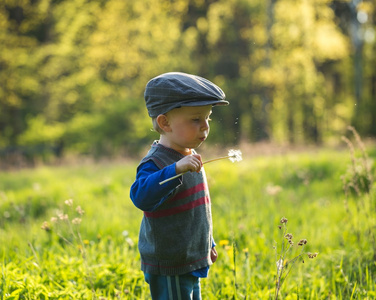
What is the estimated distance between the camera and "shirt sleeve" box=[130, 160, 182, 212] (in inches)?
65.1

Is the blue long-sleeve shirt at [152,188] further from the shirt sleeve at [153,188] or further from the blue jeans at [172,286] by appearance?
the blue jeans at [172,286]

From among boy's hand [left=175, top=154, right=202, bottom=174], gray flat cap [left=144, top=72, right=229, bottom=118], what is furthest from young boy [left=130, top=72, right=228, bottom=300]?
boy's hand [left=175, top=154, right=202, bottom=174]

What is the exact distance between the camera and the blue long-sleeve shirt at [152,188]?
5.42 feet

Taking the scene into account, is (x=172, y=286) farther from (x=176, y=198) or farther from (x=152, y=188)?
(x=152, y=188)

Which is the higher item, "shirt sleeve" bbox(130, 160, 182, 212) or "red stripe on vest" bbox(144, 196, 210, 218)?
"shirt sleeve" bbox(130, 160, 182, 212)

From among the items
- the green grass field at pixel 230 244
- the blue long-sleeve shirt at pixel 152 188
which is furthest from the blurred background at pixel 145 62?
the blue long-sleeve shirt at pixel 152 188

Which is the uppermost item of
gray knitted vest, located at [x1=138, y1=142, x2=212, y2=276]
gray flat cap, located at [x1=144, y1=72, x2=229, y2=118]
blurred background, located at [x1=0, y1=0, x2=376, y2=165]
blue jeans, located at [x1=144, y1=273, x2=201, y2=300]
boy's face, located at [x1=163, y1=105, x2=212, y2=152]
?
blurred background, located at [x1=0, y1=0, x2=376, y2=165]

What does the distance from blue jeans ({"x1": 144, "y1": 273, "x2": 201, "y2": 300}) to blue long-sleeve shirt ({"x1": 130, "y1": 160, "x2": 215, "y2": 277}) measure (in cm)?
42

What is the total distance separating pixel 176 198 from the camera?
1853 millimetres

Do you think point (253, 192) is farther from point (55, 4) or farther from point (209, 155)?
point (55, 4)

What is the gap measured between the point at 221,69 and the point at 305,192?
47.7ft

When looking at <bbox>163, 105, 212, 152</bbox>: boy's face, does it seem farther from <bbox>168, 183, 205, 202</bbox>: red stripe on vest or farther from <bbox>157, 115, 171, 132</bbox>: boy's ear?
<bbox>168, 183, 205, 202</bbox>: red stripe on vest

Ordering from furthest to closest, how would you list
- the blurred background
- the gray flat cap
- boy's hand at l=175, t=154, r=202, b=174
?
the blurred background → the gray flat cap → boy's hand at l=175, t=154, r=202, b=174

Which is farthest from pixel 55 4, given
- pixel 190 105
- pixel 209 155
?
pixel 190 105
